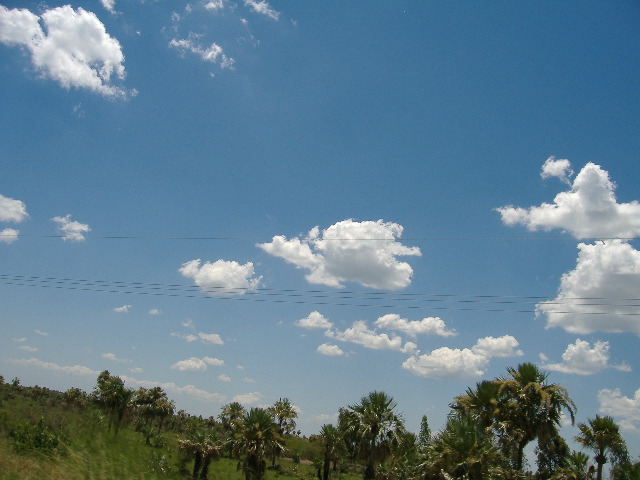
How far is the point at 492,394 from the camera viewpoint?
27875 mm

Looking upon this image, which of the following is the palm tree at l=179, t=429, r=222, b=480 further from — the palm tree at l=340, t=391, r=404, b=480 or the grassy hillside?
the grassy hillside

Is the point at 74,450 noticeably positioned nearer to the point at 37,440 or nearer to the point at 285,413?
the point at 37,440

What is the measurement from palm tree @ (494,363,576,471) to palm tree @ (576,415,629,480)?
9.38m

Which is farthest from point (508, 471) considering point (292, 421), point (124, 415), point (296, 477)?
point (296, 477)

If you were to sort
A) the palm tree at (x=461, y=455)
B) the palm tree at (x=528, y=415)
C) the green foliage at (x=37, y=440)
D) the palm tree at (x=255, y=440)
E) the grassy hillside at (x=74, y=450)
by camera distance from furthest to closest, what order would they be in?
1. the palm tree at (x=255, y=440)
2. the palm tree at (x=528, y=415)
3. the palm tree at (x=461, y=455)
4. the green foliage at (x=37, y=440)
5. the grassy hillside at (x=74, y=450)

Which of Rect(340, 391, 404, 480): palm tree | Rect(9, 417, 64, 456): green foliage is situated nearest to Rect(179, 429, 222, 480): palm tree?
Rect(340, 391, 404, 480): palm tree

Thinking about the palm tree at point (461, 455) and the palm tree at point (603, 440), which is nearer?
the palm tree at point (461, 455)

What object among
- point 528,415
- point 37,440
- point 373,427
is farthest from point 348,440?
point 37,440

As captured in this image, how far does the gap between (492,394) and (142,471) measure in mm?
27681

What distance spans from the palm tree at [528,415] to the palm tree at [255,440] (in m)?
17.7

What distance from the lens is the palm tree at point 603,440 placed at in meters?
31.5

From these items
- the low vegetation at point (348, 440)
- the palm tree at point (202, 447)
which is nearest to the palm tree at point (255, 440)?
the low vegetation at point (348, 440)

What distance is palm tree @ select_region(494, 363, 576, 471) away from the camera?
25.7 meters

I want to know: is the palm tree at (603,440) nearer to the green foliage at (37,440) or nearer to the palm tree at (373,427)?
the palm tree at (373,427)
